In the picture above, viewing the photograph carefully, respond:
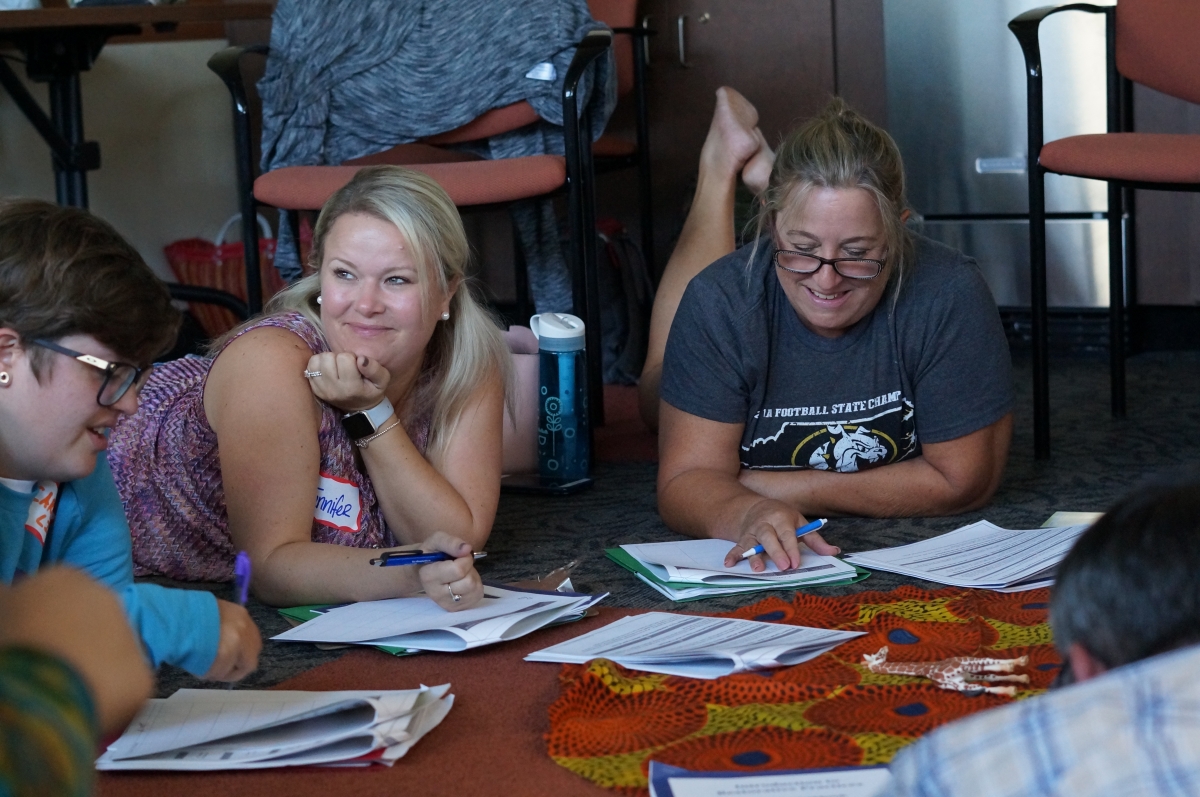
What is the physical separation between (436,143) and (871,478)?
1434 mm

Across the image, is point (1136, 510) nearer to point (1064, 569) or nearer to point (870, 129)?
point (1064, 569)

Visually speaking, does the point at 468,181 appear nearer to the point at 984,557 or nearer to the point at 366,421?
the point at 366,421

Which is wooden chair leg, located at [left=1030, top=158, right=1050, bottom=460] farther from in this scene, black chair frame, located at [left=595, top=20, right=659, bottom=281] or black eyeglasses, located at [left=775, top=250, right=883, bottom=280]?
black chair frame, located at [left=595, top=20, right=659, bottom=281]

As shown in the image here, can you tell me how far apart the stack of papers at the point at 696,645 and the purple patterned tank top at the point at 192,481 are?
1.51ft

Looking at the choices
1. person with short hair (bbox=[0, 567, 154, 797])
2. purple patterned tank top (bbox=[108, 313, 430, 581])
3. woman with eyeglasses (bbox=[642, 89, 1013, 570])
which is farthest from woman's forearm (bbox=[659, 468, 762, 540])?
person with short hair (bbox=[0, 567, 154, 797])

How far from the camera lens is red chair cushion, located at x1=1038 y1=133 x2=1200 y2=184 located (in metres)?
2.32

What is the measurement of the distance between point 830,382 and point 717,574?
17.5 inches

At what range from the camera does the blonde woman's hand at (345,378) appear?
174cm

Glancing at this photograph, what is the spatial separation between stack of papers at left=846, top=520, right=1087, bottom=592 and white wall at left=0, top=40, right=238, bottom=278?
2.72m

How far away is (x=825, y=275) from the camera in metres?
1.89

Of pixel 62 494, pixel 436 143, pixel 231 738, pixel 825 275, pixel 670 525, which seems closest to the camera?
pixel 231 738

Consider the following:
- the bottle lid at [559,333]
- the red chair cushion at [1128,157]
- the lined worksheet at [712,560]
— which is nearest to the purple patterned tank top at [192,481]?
the lined worksheet at [712,560]

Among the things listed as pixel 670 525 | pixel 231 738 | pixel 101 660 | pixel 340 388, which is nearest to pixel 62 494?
pixel 231 738

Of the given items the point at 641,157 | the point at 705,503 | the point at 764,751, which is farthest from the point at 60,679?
the point at 641,157
